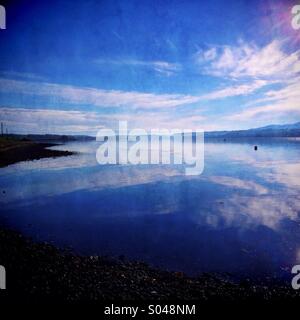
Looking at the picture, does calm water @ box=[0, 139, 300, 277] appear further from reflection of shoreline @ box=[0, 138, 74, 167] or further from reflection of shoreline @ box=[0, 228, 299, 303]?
reflection of shoreline @ box=[0, 138, 74, 167]

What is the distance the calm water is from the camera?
541 cm

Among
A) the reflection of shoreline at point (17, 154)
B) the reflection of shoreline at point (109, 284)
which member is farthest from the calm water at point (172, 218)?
the reflection of shoreline at point (17, 154)

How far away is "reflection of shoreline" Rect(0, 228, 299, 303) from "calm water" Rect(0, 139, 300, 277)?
435 millimetres

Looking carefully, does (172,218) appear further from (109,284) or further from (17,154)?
(17,154)

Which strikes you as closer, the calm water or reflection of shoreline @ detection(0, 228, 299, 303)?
reflection of shoreline @ detection(0, 228, 299, 303)

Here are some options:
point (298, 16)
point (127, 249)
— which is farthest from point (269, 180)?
point (127, 249)

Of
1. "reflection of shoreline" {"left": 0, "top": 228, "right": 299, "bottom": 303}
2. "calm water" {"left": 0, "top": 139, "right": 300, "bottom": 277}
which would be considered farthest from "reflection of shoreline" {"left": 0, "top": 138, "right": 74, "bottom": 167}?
"reflection of shoreline" {"left": 0, "top": 228, "right": 299, "bottom": 303}

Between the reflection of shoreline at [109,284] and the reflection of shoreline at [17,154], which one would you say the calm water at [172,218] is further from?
the reflection of shoreline at [17,154]

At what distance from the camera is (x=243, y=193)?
10.0 metres

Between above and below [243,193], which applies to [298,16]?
above

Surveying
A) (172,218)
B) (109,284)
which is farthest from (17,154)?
(109,284)
